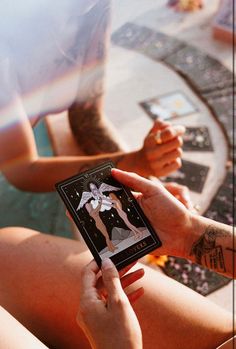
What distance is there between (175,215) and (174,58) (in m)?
1.56

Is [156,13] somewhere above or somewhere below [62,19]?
above

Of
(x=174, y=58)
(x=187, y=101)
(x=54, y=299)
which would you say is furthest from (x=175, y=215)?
(x=174, y=58)

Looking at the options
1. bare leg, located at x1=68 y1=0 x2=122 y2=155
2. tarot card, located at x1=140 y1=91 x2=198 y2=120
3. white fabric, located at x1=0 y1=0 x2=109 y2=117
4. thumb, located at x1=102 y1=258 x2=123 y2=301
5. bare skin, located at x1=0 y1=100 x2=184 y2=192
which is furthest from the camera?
tarot card, located at x1=140 y1=91 x2=198 y2=120

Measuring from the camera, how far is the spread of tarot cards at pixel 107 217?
891 mm

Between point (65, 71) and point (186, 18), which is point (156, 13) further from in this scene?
point (65, 71)

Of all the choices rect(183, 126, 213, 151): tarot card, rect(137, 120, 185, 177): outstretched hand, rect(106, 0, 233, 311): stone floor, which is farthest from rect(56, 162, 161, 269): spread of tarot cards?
rect(183, 126, 213, 151): tarot card

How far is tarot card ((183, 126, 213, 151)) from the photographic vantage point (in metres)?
1.87

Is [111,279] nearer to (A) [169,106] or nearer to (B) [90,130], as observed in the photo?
(B) [90,130]

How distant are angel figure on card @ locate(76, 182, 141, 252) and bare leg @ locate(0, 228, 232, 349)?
14cm

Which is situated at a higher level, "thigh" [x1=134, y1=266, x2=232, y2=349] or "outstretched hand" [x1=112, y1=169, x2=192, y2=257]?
"outstretched hand" [x1=112, y1=169, x2=192, y2=257]

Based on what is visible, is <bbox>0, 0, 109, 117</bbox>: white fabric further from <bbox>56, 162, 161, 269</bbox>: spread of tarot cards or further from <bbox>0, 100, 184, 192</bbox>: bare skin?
<bbox>56, 162, 161, 269</bbox>: spread of tarot cards

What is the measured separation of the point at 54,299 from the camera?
3.17 ft

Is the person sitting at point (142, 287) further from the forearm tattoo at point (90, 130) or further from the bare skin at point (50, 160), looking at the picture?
the forearm tattoo at point (90, 130)

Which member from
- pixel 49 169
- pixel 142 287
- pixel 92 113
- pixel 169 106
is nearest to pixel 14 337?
pixel 142 287
